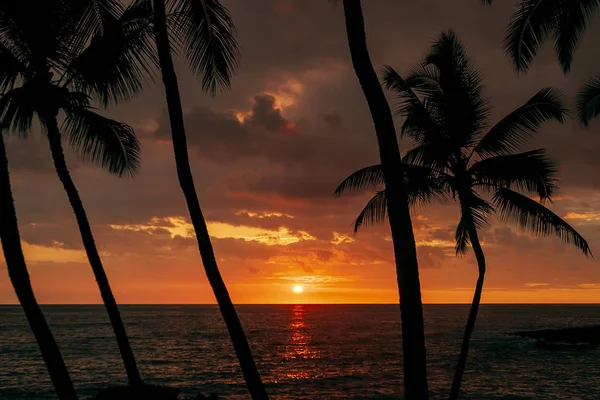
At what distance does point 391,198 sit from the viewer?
8.11m

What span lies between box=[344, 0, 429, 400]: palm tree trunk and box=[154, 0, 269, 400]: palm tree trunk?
302 cm

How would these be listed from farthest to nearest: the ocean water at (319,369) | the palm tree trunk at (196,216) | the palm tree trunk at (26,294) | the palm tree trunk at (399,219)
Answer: the ocean water at (319,369)
the palm tree trunk at (196,216)
the palm tree trunk at (26,294)
the palm tree trunk at (399,219)

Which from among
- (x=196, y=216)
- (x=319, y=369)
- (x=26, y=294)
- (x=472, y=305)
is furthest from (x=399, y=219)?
(x=319, y=369)

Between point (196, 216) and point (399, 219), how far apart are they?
391 cm

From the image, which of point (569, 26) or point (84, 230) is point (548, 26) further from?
point (84, 230)

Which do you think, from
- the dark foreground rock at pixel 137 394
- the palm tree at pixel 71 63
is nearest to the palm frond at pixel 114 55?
the palm tree at pixel 71 63

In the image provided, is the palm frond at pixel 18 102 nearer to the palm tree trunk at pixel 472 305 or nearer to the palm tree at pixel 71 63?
the palm tree at pixel 71 63

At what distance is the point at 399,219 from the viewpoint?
8047 mm

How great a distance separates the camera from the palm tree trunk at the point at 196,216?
9.87 m

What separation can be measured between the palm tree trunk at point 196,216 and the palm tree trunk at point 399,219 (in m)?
3.02

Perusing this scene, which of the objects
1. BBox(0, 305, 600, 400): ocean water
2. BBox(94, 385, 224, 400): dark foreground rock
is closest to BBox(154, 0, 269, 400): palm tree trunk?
BBox(94, 385, 224, 400): dark foreground rock

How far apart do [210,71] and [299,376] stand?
32248 millimetres

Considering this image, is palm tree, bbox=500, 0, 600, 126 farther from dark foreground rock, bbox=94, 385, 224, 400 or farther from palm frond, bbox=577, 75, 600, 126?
dark foreground rock, bbox=94, 385, 224, 400

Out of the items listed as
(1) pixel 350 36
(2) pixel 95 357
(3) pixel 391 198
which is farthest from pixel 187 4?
(2) pixel 95 357
